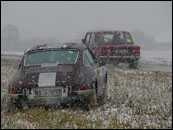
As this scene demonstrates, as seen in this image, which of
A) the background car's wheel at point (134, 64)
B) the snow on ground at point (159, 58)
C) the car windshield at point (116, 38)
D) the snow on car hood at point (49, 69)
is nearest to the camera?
the snow on car hood at point (49, 69)

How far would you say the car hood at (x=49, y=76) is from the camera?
19.0ft

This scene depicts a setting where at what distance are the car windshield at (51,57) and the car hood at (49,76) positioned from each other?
1.04 feet

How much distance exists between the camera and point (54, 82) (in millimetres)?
5773

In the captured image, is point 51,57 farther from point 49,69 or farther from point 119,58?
point 119,58

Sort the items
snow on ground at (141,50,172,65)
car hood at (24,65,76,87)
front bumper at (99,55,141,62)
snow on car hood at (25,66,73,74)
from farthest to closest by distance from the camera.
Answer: snow on ground at (141,50,172,65) → front bumper at (99,55,141,62) → snow on car hood at (25,66,73,74) → car hood at (24,65,76,87)

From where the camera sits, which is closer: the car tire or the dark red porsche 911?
the dark red porsche 911

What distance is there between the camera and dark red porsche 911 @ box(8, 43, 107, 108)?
19.0ft

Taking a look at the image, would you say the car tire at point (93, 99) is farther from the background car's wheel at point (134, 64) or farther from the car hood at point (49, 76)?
the background car's wheel at point (134, 64)

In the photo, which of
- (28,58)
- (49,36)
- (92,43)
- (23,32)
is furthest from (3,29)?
(28,58)

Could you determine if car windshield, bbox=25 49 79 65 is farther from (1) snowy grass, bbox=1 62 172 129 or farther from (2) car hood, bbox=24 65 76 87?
(1) snowy grass, bbox=1 62 172 129

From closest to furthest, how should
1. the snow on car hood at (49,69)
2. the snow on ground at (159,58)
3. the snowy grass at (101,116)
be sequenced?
1. the snowy grass at (101,116)
2. the snow on car hood at (49,69)
3. the snow on ground at (159,58)

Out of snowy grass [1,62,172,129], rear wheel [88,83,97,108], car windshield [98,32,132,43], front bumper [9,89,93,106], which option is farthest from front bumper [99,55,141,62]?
front bumper [9,89,93,106]

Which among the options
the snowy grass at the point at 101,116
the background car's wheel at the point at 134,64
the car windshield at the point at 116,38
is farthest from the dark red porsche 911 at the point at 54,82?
the background car's wheel at the point at 134,64

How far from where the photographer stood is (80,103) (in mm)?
6082
